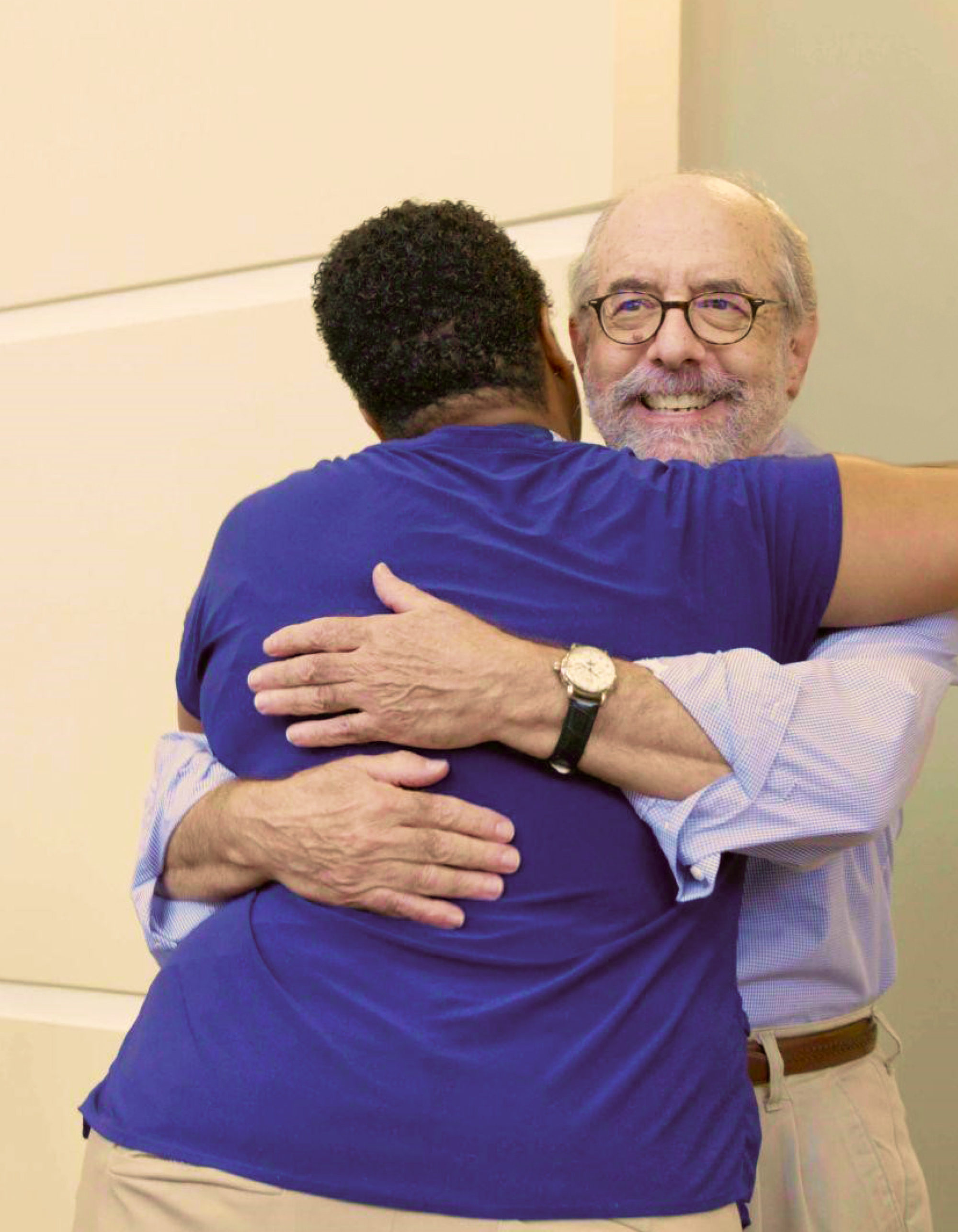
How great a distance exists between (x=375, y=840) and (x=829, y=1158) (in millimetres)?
633

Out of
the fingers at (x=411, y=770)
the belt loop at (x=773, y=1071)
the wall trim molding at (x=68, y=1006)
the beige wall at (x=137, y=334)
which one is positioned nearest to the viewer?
the fingers at (x=411, y=770)

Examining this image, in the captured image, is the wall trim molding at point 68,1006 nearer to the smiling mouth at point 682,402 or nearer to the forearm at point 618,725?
the smiling mouth at point 682,402

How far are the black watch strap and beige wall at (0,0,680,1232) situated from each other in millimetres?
1176

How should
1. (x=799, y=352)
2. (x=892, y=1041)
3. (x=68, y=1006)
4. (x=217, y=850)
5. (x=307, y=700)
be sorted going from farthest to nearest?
(x=68, y=1006) < (x=799, y=352) < (x=892, y=1041) < (x=217, y=850) < (x=307, y=700)

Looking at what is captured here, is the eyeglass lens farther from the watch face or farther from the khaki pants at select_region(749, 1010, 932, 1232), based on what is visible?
the khaki pants at select_region(749, 1010, 932, 1232)

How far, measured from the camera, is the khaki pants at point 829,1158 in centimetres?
138

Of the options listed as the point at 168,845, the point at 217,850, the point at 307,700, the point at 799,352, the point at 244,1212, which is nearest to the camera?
the point at 244,1212

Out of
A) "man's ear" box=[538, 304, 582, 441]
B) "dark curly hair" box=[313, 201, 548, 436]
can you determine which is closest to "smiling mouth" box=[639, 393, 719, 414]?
"man's ear" box=[538, 304, 582, 441]

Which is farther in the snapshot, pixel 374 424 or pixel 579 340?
pixel 579 340

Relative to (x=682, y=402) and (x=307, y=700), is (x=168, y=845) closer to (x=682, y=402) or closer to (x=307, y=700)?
(x=307, y=700)

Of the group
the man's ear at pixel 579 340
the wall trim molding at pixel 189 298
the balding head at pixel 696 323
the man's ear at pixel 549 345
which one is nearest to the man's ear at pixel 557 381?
the man's ear at pixel 549 345

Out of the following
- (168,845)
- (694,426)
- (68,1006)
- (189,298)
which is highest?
(189,298)

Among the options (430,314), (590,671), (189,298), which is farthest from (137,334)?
(590,671)

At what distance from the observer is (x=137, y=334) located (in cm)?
252
